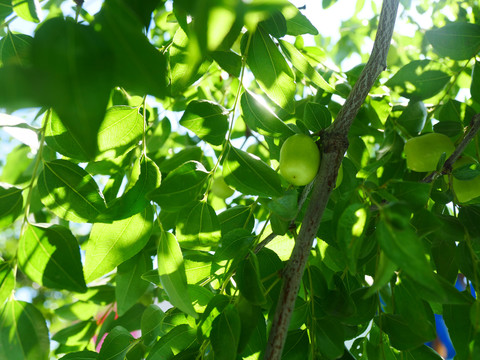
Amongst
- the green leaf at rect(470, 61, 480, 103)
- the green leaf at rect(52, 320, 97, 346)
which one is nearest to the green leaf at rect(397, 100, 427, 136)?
the green leaf at rect(470, 61, 480, 103)

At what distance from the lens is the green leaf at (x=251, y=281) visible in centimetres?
51

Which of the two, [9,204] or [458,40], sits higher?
[458,40]

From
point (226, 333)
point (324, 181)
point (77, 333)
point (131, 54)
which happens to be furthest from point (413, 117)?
point (77, 333)

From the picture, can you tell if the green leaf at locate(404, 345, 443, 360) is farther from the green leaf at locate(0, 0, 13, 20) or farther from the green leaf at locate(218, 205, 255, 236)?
the green leaf at locate(0, 0, 13, 20)

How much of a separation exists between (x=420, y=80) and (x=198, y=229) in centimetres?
44

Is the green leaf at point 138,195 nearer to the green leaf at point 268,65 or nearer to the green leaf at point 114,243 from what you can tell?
the green leaf at point 114,243

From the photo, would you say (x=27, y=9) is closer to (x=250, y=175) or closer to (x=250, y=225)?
(x=250, y=175)

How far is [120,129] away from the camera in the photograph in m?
0.64

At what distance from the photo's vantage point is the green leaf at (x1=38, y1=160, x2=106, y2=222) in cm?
58

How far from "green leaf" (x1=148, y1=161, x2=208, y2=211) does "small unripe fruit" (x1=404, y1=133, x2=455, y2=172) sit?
0.32 meters

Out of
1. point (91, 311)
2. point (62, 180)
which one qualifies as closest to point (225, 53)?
point (62, 180)

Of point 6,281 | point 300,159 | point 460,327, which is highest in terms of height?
point 300,159

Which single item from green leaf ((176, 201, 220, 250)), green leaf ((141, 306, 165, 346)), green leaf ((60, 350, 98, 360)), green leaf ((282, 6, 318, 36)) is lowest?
green leaf ((141, 306, 165, 346))

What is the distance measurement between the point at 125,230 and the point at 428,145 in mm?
464
